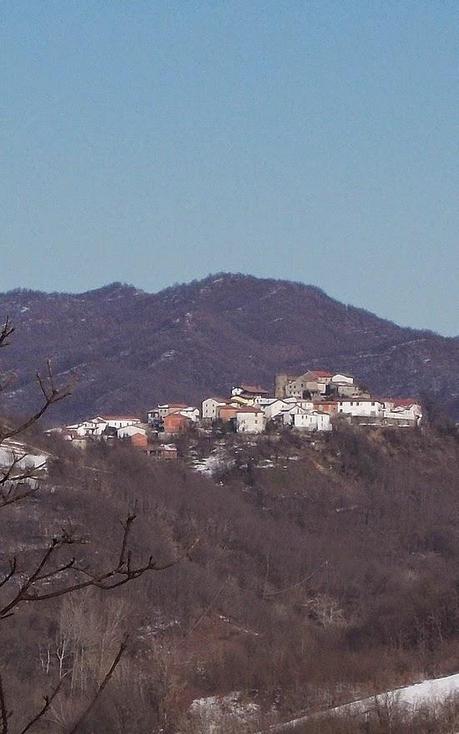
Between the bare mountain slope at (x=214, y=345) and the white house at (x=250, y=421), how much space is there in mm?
49694

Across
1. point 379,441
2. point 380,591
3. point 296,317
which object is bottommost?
point 380,591

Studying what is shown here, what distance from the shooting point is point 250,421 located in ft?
198

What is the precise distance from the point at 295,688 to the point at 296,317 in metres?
155

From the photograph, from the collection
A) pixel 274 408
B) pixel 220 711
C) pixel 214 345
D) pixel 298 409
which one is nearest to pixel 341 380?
pixel 274 408

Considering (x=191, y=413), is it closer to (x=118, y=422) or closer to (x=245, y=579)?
(x=118, y=422)

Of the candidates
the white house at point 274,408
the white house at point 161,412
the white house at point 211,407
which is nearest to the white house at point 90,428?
the white house at point 161,412

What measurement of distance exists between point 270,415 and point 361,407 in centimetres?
438

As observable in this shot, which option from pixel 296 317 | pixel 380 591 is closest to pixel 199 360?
pixel 296 317

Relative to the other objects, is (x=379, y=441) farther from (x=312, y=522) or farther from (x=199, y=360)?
(x=199, y=360)

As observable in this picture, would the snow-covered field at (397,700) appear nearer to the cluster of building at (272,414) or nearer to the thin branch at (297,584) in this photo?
the thin branch at (297,584)

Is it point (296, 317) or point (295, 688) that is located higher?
point (296, 317)

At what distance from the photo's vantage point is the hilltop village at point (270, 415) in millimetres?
60062

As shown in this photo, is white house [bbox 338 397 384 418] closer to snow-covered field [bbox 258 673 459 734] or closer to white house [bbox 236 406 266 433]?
white house [bbox 236 406 266 433]

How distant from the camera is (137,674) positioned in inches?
975
